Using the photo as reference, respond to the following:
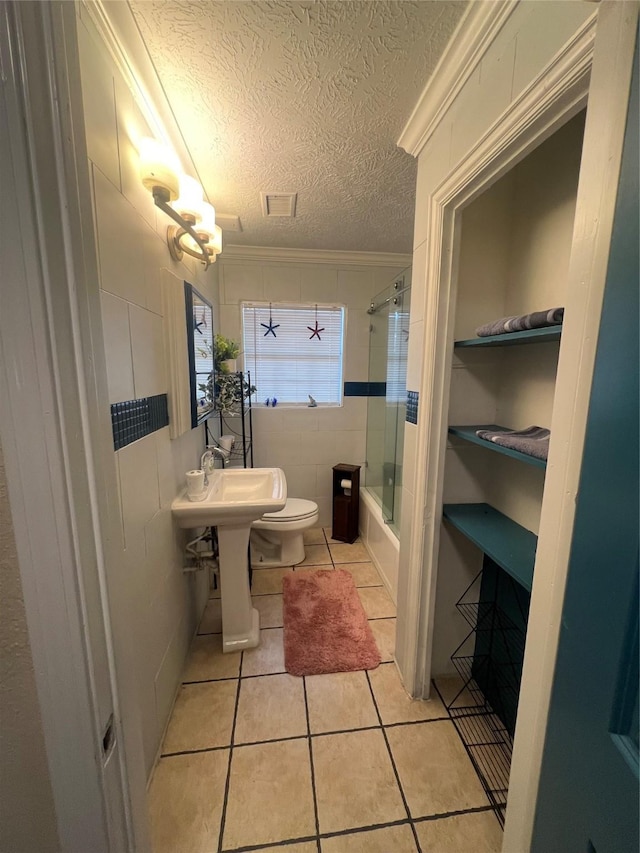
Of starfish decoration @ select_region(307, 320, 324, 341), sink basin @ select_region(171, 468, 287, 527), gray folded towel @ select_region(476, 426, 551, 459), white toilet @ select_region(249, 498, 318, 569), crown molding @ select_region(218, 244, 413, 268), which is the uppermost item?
crown molding @ select_region(218, 244, 413, 268)

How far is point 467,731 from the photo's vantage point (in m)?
1.32

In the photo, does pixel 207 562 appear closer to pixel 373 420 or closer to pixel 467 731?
pixel 467 731

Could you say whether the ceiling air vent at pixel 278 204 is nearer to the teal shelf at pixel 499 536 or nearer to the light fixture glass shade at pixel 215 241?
the light fixture glass shade at pixel 215 241

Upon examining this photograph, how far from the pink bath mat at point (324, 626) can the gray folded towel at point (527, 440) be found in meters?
1.28

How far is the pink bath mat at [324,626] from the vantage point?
1605mm

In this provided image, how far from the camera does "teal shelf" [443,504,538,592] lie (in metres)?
1.00

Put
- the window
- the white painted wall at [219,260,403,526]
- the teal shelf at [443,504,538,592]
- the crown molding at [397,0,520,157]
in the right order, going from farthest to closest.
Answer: the window, the white painted wall at [219,260,403,526], the teal shelf at [443,504,538,592], the crown molding at [397,0,520,157]

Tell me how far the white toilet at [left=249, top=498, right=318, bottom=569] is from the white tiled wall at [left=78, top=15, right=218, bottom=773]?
2.75 ft

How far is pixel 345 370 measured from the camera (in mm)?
2775

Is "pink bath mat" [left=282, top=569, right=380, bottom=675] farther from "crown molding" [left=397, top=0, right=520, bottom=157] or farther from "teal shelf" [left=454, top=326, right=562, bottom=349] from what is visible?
"crown molding" [left=397, top=0, right=520, bottom=157]

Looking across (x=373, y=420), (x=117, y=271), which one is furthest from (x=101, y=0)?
(x=373, y=420)

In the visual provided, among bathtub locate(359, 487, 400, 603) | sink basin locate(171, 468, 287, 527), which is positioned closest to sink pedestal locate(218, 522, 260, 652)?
sink basin locate(171, 468, 287, 527)

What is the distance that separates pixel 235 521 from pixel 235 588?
0.40m

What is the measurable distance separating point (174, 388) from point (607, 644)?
1484 mm
